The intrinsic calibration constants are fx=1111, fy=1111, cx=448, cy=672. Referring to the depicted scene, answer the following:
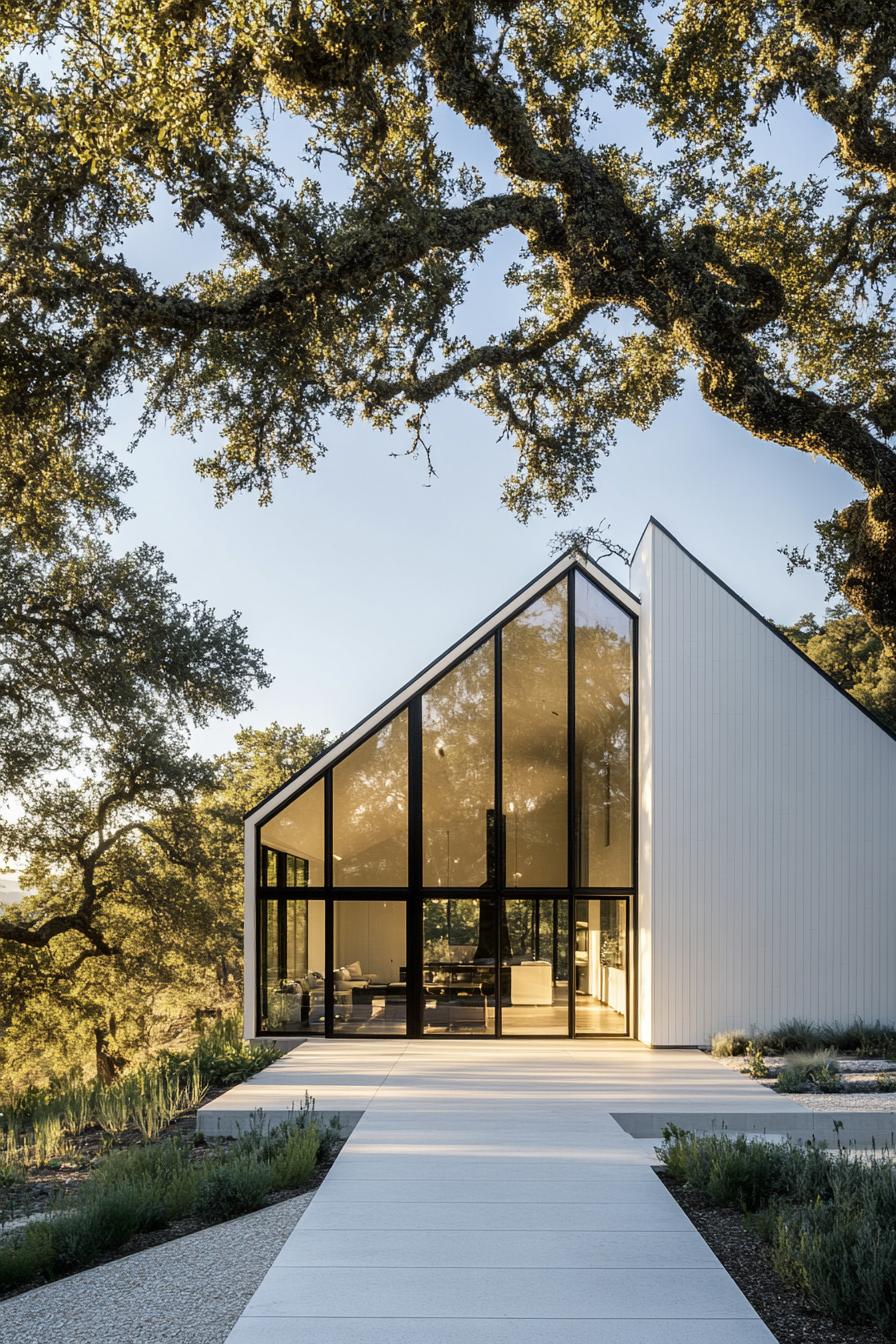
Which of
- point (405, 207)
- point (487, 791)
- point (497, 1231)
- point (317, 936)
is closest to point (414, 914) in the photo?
point (317, 936)

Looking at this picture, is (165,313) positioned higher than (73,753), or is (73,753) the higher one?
(165,313)

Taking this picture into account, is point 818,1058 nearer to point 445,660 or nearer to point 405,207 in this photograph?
point 445,660

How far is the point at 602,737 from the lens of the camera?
46.8 feet

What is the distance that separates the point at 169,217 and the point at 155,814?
11.1 meters

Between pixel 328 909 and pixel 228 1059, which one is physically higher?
pixel 328 909

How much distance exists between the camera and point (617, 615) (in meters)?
14.5

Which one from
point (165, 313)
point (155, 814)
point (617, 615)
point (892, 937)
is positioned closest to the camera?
point (165, 313)

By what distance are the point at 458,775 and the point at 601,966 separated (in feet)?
10.0

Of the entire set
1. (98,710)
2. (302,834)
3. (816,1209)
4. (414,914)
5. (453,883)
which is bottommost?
(816,1209)

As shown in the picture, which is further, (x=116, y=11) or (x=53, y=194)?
(x=53, y=194)

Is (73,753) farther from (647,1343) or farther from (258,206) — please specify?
(647,1343)

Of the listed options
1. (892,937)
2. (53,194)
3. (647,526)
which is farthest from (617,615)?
(53,194)

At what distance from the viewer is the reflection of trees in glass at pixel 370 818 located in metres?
14.0

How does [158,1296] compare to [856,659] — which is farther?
[856,659]
